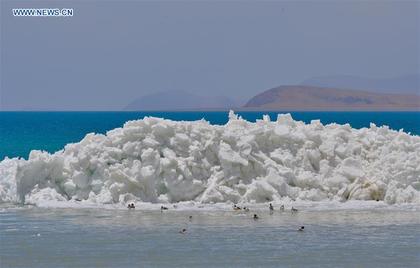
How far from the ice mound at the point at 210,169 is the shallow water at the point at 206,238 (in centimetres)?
140

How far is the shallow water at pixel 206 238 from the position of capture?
18531 millimetres

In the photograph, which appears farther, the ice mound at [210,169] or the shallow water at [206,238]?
the ice mound at [210,169]

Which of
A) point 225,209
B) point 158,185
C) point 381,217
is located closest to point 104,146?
point 158,185

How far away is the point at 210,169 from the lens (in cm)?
2645

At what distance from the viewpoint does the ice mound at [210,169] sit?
1016 inches

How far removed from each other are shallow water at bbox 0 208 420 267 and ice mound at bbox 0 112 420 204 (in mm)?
1400

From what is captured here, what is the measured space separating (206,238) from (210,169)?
5.89 meters

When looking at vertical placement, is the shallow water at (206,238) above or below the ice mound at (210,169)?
below

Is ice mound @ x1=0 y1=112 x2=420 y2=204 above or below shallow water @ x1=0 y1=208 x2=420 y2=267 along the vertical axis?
above

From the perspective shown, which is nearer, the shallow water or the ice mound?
the shallow water

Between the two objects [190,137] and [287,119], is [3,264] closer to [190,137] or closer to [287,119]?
[190,137]

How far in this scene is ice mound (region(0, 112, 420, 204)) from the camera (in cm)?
2580

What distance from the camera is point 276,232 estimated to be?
21.3 meters

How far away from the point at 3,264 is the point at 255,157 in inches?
406
